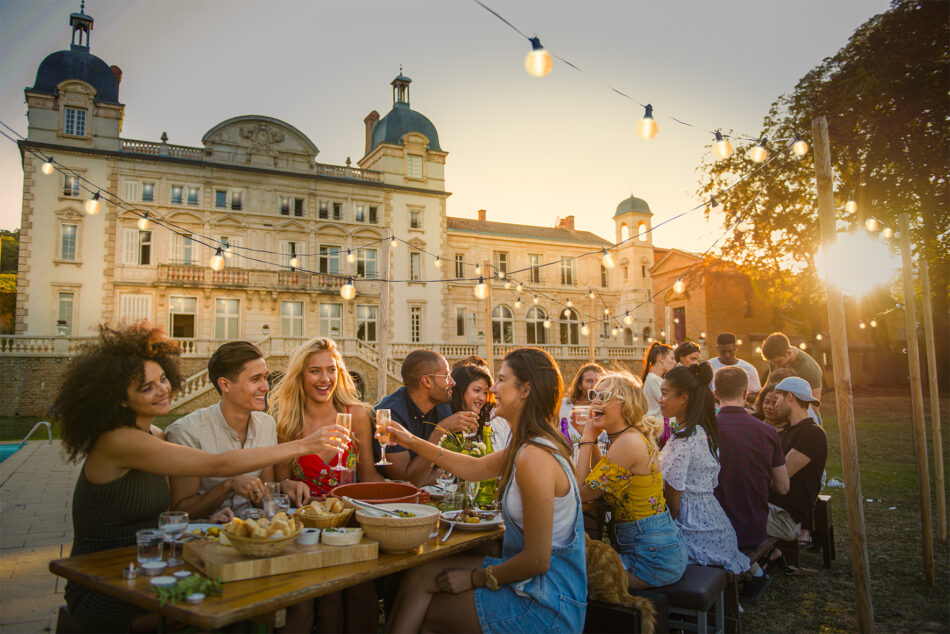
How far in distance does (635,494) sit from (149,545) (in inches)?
110

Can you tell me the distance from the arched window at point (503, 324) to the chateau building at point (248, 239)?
10 cm

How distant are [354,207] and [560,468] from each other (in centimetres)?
3339

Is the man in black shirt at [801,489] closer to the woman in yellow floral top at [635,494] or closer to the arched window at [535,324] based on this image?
the woman in yellow floral top at [635,494]

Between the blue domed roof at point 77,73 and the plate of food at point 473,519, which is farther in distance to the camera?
the blue domed roof at point 77,73

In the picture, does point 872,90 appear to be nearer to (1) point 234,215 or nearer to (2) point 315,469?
(2) point 315,469

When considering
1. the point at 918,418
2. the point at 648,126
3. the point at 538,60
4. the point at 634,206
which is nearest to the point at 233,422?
the point at 538,60

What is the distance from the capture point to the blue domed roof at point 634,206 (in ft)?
139

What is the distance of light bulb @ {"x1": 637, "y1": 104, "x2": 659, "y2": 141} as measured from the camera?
716 cm

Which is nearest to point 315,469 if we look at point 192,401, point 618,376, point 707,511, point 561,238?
point 618,376

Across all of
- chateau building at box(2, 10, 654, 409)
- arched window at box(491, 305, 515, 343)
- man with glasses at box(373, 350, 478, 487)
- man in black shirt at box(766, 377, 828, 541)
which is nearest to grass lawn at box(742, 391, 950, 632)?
man in black shirt at box(766, 377, 828, 541)

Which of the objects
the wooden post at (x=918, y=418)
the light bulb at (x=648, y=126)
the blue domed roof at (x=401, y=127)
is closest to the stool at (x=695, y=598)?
the wooden post at (x=918, y=418)

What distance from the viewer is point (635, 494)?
3760mm

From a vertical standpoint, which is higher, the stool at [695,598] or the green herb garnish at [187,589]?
the green herb garnish at [187,589]

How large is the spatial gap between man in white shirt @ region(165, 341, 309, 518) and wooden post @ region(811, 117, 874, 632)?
14.0 ft
